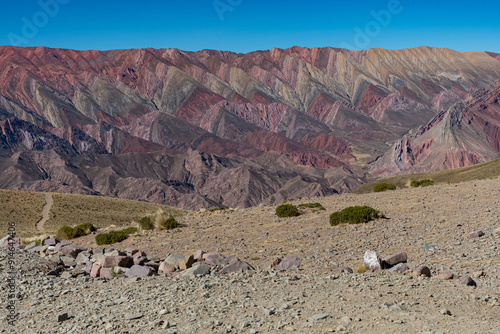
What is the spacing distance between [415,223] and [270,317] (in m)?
13.5

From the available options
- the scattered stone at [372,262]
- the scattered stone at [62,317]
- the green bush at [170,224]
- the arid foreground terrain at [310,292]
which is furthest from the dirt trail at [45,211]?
the scattered stone at [372,262]

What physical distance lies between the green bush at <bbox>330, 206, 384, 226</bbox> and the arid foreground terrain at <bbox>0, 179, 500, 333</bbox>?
962 mm

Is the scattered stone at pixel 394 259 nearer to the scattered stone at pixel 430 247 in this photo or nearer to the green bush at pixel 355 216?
the scattered stone at pixel 430 247

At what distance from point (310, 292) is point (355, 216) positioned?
39.2ft

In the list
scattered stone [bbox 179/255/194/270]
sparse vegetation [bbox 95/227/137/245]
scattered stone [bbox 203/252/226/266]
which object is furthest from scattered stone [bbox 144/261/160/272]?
sparse vegetation [bbox 95/227/137/245]

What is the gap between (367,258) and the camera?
1480cm

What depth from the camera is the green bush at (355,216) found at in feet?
76.1

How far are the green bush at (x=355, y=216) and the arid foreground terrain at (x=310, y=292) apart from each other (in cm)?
96

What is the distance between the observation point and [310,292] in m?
11.9

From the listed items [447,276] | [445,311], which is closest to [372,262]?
[447,276]

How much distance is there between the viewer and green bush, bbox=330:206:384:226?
76.1 feet

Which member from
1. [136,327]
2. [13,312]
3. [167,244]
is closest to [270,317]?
[136,327]

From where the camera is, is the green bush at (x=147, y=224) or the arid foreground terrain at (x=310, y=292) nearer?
the arid foreground terrain at (x=310, y=292)

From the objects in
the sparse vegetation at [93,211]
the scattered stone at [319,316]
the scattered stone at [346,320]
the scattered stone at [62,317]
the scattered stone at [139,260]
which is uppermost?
the scattered stone at [139,260]
